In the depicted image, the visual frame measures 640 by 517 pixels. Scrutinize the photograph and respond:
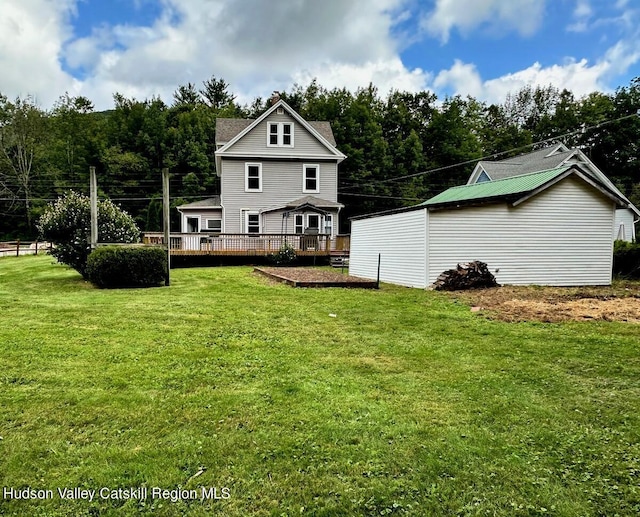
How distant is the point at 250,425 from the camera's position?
3018 millimetres

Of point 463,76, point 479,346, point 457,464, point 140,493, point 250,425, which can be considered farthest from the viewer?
point 463,76

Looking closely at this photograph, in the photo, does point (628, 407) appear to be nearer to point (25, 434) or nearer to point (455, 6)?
point (25, 434)

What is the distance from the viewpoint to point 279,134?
2289 cm

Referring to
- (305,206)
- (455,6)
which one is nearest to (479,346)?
(455,6)

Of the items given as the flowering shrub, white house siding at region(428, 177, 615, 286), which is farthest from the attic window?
the flowering shrub

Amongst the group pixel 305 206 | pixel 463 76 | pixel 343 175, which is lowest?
pixel 305 206

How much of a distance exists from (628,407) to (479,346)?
77.4 inches

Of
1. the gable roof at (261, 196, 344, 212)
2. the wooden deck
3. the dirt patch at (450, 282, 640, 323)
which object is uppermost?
the gable roof at (261, 196, 344, 212)

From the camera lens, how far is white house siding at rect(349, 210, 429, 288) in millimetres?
11180

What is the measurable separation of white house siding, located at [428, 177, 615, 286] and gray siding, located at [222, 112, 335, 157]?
43.9 feet

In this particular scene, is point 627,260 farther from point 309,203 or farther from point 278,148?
point 278,148

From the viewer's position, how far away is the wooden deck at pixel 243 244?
1839 centimetres

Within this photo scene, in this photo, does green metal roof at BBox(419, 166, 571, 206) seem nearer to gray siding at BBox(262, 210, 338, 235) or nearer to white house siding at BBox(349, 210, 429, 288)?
white house siding at BBox(349, 210, 429, 288)

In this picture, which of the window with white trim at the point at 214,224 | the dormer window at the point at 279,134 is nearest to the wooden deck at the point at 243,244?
the window with white trim at the point at 214,224
